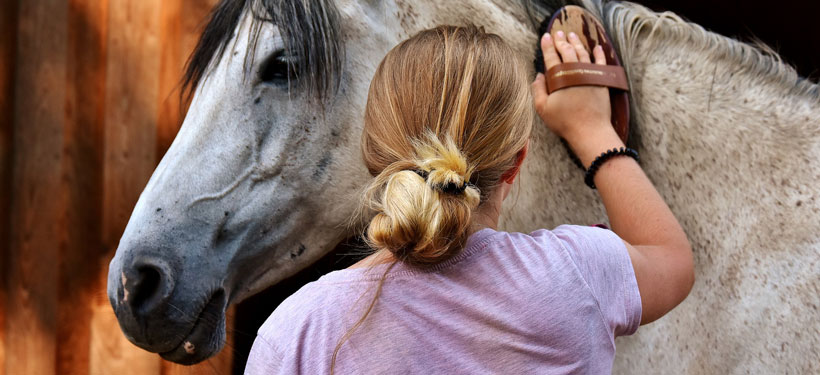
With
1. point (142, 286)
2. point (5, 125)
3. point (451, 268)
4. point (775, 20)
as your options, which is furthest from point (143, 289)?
point (775, 20)

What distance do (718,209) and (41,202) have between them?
5.78 ft

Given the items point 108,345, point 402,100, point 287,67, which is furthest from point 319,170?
point 108,345

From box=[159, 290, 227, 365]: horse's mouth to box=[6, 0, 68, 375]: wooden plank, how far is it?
0.92 metres

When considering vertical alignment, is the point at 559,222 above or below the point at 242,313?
above

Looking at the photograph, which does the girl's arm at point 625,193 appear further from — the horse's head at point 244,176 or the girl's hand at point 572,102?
the horse's head at point 244,176

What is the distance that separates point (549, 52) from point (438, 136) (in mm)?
569

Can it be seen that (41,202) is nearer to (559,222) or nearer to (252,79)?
(252,79)

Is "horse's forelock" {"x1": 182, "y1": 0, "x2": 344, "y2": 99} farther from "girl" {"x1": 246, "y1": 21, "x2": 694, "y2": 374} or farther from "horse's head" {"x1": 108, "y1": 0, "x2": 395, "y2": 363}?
"girl" {"x1": 246, "y1": 21, "x2": 694, "y2": 374}

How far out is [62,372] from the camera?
1.77 metres

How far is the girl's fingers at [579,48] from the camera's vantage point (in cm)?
112

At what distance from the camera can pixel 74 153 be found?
1.75m

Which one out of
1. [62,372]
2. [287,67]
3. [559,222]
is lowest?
[62,372]

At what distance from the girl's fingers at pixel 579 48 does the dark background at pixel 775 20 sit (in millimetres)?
1203

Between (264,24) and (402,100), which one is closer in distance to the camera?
(402,100)
